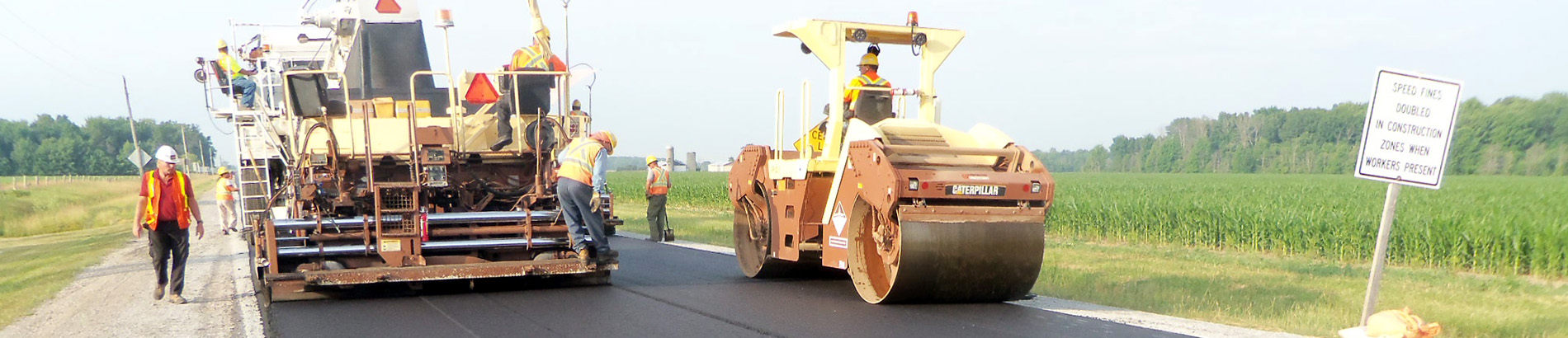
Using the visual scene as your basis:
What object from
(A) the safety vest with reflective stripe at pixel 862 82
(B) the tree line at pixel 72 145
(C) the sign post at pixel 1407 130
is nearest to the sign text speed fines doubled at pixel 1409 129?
(C) the sign post at pixel 1407 130

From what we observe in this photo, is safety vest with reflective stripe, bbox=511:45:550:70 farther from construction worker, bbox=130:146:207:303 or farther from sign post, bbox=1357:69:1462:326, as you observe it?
sign post, bbox=1357:69:1462:326

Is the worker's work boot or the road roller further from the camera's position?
the worker's work boot

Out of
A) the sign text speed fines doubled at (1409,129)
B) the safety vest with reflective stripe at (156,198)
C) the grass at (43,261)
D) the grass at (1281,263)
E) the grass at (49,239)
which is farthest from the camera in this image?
the grass at (49,239)

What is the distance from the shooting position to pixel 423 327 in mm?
7285

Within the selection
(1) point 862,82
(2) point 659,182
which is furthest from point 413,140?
(2) point 659,182

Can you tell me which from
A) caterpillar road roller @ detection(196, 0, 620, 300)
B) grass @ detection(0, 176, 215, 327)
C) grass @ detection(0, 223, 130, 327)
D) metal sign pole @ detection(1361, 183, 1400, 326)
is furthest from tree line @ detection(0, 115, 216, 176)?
metal sign pole @ detection(1361, 183, 1400, 326)

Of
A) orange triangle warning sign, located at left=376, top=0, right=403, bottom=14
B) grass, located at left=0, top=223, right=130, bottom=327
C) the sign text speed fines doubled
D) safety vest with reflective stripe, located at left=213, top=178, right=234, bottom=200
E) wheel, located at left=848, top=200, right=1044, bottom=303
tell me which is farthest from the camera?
safety vest with reflective stripe, located at left=213, top=178, right=234, bottom=200

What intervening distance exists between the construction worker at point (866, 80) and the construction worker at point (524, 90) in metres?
2.54

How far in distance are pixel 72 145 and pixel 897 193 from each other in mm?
123009

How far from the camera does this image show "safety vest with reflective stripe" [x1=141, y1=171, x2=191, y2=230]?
8.65 metres

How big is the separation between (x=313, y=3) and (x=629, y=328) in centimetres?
800

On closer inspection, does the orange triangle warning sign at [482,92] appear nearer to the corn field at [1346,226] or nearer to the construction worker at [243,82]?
the construction worker at [243,82]

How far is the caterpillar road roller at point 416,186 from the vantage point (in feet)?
28.8

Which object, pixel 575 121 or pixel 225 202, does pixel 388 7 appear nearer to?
pixel 575 121
